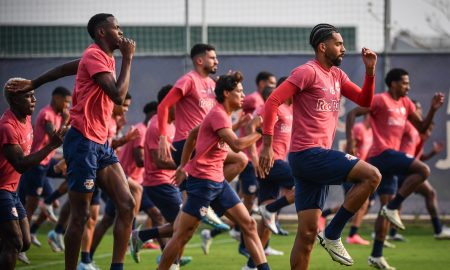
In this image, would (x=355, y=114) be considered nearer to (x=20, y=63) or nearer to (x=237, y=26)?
(x=237, y=26)

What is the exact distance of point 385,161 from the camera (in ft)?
47.5

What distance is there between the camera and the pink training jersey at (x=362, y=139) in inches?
735

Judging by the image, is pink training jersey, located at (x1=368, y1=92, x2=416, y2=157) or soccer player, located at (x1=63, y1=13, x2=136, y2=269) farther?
pink training jersey, located at (x1=368, y1=92, x2=416, y2=157)

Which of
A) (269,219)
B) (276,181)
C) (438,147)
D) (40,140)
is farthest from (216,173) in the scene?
(438,147)

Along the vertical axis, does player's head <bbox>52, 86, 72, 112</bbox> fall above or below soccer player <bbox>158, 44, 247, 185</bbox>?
below

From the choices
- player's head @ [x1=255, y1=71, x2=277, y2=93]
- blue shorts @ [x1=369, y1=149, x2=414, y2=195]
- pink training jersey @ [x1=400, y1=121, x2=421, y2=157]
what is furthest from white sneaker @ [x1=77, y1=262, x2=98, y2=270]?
pink training jersey @ [x1=400, y1=121, x2=421, y2=157]

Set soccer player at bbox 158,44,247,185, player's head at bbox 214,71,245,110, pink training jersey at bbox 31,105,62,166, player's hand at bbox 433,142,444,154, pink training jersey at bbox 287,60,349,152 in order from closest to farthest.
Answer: pink training jersey at bbox 287,60,349,152 → player's head at bbox 214,71,245,110 → soccer player at bbox 158,44,247,185 → pink training jersey at bbox 31,105,62,166 → player's hand at bbox 433,142,444,154

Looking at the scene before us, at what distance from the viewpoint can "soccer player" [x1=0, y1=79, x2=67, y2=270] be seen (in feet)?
31.4

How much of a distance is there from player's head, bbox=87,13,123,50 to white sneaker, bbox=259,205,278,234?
4184 mm

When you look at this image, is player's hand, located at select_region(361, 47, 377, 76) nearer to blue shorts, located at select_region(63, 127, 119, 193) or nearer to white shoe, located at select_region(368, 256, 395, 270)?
blue shorts, located at select_region(63, 127, 119, 193)

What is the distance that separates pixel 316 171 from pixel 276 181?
4738 millimetres

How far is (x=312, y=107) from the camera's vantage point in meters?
9.59

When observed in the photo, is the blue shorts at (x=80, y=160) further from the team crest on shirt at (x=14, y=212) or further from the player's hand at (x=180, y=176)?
the player's hand at (x=180, y=176)

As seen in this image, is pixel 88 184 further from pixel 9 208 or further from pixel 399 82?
pixel 399 82
